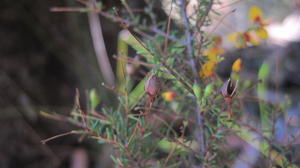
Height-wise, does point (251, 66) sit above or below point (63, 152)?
above

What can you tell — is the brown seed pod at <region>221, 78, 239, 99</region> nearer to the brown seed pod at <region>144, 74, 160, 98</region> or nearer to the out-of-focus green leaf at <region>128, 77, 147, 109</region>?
the brown seed pod at <region>144, 74, 160, 98</region>

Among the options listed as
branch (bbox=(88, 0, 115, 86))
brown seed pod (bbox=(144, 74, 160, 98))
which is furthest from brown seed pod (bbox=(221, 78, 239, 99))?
branch (bbox=(88, 0, 115, 86))

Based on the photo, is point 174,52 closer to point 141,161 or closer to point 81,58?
point 141,161

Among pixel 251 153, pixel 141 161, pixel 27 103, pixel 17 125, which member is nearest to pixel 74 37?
pixel 27 103

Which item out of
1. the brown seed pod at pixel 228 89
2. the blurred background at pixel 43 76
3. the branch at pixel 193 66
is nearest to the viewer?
the brown seed pod at pixel 228 89

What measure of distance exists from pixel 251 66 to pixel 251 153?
0.93 meters

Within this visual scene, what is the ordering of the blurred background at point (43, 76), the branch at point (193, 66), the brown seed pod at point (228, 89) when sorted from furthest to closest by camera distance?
the blurred background at point (43, 76) < the branch at point (193, 66) < the brown seed pod at point (228, 89)

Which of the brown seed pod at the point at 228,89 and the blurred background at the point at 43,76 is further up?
the brown seed pod at the point at 228,89

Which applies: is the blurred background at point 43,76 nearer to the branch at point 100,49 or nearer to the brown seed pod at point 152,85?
the branch at point 100,49

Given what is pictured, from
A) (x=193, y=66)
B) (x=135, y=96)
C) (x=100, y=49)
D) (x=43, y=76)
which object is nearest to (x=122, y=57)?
(x=193, y=66)

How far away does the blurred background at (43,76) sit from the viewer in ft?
4.43

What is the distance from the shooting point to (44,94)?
1467mm

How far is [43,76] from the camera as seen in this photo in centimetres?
147

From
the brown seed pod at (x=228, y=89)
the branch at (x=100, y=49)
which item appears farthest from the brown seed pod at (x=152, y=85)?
the branch at (x=100, y=49)
